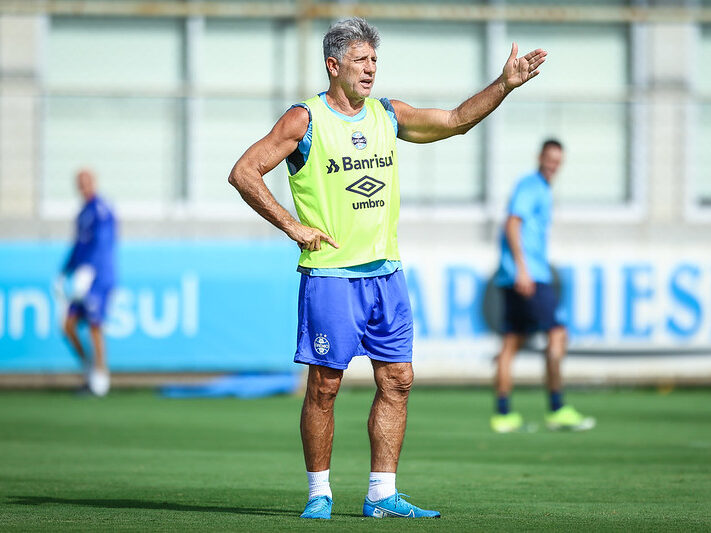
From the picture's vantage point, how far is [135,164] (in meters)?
17.1

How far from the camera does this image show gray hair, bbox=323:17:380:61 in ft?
20.5

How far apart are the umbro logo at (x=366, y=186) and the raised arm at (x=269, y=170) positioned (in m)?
0.25

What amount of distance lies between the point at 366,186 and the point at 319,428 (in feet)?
3.49

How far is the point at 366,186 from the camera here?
6.34 m

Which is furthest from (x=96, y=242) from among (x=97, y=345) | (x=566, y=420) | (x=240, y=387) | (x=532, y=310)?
(x=566, y=420)

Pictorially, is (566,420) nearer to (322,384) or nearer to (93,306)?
(322,384)

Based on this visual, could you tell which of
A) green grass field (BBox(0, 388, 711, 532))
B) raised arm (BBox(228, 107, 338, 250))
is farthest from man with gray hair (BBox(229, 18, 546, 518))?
green grass field (BBox(0, 388, 711, 532))

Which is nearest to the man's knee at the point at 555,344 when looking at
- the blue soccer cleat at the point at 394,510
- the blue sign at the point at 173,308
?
the blue sign at the point at 173,308

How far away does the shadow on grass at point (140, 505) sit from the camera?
256 inches

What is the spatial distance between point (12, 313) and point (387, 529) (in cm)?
979

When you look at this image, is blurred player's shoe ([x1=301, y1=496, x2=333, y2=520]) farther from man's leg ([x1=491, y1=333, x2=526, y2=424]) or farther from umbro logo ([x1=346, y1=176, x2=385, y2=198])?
man's leg ([x1=491, y1=333, x2=526, y2=424])

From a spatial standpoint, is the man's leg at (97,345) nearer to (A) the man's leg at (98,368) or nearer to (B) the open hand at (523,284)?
(A) the man's leg at (98,368)

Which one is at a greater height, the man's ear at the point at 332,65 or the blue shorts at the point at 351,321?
the man's ear at the point at 332,65

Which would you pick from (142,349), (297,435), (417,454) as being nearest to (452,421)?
(297,435)
